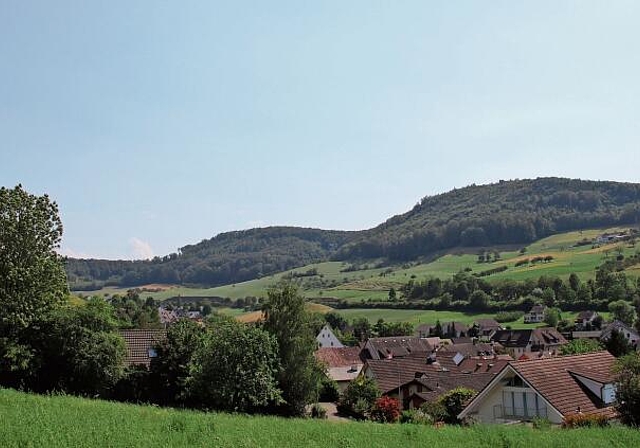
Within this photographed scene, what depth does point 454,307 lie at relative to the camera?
139 meters

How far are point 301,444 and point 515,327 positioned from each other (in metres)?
110

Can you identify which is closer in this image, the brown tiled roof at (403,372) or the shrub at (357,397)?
the shrub at (357,397)

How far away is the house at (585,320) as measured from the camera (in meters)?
107

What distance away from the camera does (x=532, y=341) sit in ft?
314

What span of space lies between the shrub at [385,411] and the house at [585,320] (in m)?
82.4

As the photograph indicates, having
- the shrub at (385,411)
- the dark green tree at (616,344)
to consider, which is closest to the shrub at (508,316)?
the dark green tree at (616,344)

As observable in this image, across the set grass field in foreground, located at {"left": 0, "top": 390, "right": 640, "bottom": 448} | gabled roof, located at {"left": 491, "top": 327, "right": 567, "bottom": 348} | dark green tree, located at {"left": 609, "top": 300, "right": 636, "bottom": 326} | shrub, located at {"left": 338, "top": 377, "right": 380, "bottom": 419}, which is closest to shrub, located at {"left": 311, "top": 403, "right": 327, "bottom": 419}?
shrub, located at {"left": 338, "top": 377, "right": 380, "bottom": 419}

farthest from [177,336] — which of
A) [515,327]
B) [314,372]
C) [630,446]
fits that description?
[515,327]

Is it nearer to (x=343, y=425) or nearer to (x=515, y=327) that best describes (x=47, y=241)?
(x=343, y=425)

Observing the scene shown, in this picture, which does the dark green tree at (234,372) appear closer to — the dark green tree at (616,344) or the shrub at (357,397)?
the shrub at (357,397)

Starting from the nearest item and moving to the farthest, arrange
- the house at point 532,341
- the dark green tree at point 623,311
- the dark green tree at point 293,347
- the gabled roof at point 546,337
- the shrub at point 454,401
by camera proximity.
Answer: the shrub at point 454,401 < the dark green tree at point 293,347 < the house at point 532,341 < the gabled roof at point 546,337 < the dark green tree at point 623,311

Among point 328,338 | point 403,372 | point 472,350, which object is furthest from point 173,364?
point 328,338

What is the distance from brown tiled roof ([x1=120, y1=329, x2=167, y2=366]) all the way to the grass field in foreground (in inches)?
739

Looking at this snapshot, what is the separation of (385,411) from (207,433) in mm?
20873
